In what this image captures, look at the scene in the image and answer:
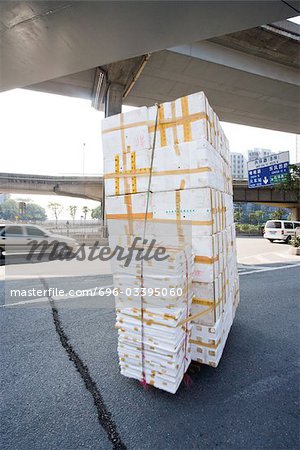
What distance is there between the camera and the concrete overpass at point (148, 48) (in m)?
4.69

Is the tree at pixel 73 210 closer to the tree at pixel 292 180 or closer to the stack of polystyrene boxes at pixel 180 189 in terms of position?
the tree at pixel 292 180

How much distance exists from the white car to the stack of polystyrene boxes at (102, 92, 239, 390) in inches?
375

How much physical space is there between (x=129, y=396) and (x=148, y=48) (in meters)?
7.23

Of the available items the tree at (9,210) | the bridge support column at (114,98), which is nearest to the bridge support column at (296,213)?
the bridge support column at (114,98)

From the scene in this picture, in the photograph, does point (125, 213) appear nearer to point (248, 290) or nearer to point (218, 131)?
→ point (218, 131)

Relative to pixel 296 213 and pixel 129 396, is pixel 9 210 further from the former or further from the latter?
pixel 129 396

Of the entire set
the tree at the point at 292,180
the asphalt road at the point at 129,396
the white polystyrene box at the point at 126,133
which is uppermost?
the tree at the point at 292,180

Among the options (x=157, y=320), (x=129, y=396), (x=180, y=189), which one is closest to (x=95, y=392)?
(x=129, y=396)

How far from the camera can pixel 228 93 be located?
15.9m

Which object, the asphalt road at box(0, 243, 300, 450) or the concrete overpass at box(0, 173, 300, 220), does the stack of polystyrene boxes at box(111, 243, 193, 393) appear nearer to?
the asphalt road at box(0, 243, 300, 450)

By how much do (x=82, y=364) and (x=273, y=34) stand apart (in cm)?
1526

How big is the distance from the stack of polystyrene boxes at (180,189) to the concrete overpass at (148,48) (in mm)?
3408

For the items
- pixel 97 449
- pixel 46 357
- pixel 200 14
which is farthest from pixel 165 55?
pixel 97 449

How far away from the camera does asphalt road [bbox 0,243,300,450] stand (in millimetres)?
1975
